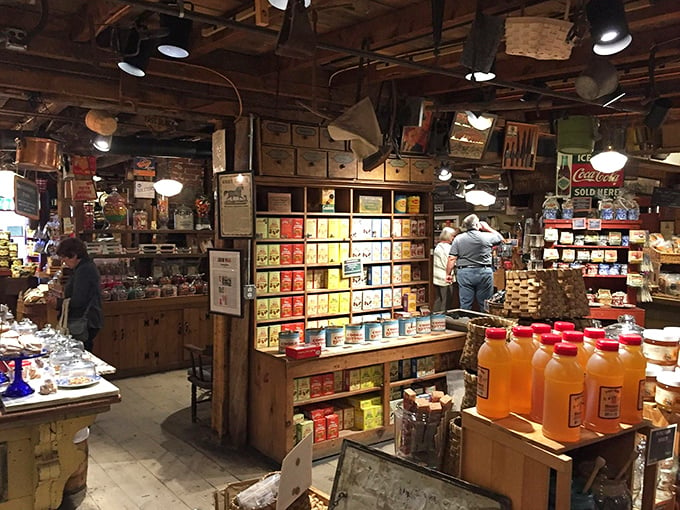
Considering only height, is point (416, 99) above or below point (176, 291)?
above

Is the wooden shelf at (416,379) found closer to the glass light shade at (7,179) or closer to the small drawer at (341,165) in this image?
the small drawer at (341,165)

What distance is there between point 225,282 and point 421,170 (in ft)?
7.62

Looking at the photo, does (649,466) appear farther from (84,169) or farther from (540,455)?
(84,169)

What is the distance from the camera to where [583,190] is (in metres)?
7.52

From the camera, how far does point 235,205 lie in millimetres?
4723

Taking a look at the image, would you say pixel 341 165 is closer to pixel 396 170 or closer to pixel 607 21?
pixel 396 170

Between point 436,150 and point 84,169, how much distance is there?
14.9ft

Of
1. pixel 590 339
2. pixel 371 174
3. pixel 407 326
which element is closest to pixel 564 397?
pixel 590 339

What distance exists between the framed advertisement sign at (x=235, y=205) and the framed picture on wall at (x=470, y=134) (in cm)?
205

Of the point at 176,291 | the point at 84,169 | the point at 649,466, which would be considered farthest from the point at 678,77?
the point at 84,169

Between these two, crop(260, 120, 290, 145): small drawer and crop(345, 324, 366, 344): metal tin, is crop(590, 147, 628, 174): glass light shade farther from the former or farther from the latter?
crop(260, 120, 290, 145): small drawer

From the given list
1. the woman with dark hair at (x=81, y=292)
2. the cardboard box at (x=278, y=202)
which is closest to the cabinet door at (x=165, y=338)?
the woman with dark hair at (x=81, y=292)

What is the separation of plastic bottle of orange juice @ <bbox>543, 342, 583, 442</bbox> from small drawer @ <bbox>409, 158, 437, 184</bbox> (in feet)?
13.6

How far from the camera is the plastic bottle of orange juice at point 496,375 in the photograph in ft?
6.15
